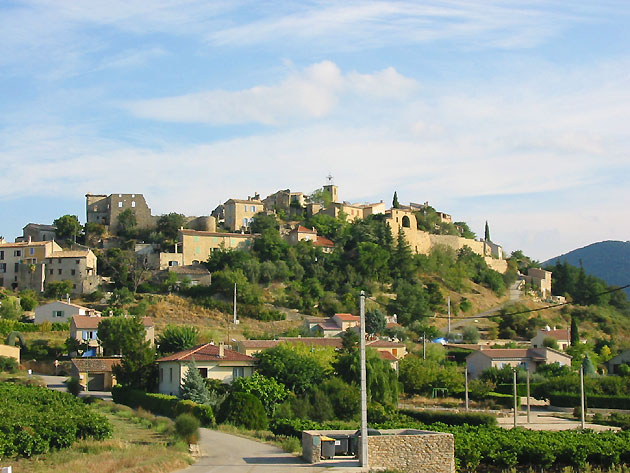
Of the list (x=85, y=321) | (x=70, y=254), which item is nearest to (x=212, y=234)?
(x=70, y=254)

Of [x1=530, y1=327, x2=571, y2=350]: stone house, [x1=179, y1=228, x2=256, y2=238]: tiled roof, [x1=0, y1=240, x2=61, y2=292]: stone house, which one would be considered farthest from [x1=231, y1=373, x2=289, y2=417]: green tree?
[x1=179, y1=228, x2=256, y2=238]: tiled roof

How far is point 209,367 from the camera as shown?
43.7m

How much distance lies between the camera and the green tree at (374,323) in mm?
69812

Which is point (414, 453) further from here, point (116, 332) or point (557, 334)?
point (557, 334)

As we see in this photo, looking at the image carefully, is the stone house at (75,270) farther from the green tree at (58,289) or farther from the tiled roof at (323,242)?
the tiled roof at (323,242)

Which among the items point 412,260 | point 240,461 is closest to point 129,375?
point 240,461

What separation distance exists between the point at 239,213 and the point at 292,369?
162ft

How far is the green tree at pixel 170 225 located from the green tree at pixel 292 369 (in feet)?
142

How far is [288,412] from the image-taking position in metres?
38.7

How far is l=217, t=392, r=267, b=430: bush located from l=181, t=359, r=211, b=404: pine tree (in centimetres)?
303

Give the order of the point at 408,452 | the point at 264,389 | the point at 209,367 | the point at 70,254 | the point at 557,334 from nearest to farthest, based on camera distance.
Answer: the point at 408,452
the point at 264,389
the point at 209,367
the point at 557,334
the point at 70,254

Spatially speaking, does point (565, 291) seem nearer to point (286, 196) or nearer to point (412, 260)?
point (412, 260)

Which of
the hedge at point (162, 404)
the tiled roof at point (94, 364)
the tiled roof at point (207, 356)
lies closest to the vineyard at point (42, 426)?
the hedge at point (162, 404)

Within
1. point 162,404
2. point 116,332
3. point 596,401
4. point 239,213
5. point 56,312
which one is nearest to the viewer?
point 162,404
